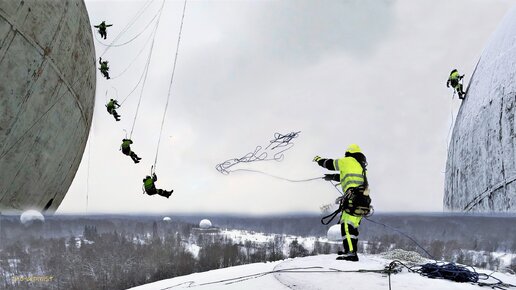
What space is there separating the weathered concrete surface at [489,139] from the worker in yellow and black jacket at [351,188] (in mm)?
4818

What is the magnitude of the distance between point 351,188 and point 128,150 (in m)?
6.85

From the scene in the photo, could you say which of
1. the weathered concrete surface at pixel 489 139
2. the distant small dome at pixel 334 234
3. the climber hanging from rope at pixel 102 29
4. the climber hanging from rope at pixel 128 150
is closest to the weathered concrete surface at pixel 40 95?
the climber hanging from rope at pixel 128 150

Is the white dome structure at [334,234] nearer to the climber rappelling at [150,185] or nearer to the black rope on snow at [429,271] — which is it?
the climber rappelling at [150,185]

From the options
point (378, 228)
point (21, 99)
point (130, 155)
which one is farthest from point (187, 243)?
point (21, 99)

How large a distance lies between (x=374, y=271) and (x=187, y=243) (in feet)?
228

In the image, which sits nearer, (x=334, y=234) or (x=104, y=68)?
(x=104, y=68)

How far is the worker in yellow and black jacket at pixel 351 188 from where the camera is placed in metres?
5.45

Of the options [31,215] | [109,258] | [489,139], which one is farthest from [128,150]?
[109,258]

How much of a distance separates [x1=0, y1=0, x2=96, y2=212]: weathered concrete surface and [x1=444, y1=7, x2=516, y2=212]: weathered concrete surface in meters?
10.1

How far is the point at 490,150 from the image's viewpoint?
29.7 ft

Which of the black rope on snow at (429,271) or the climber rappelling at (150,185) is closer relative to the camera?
the black rope on snow at (429,271)

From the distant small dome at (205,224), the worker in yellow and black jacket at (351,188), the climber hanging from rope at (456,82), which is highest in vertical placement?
the climber hanging from rope at (456,82)

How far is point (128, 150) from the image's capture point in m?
9.84

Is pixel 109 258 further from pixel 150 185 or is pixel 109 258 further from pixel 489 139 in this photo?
pixel 489 139
